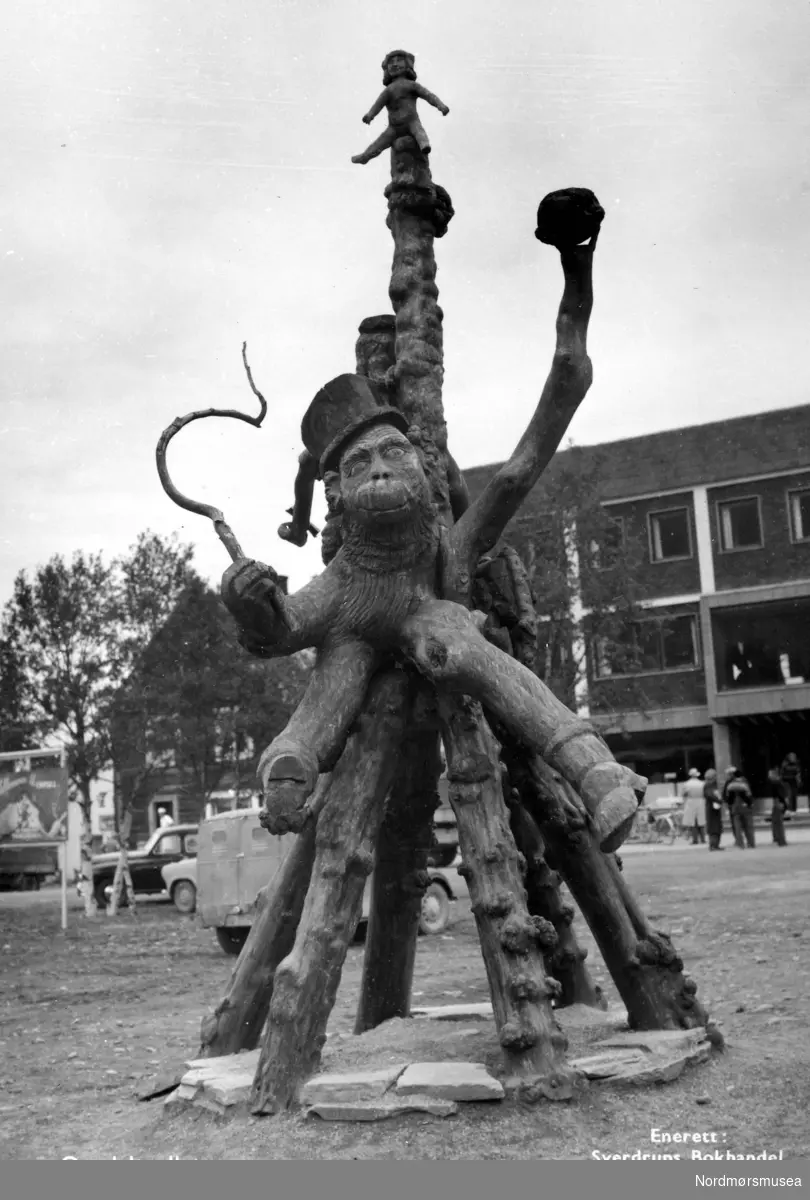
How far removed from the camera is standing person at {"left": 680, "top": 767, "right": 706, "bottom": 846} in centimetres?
2369

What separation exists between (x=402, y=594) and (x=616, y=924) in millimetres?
1475

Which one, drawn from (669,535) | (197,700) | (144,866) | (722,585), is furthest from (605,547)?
(669,535)

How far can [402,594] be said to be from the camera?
4805 millimetres

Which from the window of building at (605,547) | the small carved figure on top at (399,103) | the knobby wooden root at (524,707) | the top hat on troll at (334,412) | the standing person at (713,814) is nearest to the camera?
the knobby wooden root at (524,707)

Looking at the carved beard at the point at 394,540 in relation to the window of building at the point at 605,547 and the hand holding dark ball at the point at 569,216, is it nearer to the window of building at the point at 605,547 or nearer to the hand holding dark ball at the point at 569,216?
the hand holding dark ball at the point at 569,216

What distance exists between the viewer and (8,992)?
33.8 feet

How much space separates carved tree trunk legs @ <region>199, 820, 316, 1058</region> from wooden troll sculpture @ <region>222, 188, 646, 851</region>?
0.40m

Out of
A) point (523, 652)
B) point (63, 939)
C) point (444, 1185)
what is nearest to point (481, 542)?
point (523, 652)

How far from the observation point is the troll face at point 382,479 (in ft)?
15.2

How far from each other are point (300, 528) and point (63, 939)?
1041 cm

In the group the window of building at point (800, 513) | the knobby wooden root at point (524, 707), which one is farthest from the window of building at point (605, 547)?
→ the knobby wooden root at point (524, 707)

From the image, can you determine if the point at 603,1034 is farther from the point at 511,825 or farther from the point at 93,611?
the point at 93,611

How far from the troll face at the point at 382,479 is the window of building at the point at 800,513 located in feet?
78.7

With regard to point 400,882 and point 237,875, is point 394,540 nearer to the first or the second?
point 400,882
